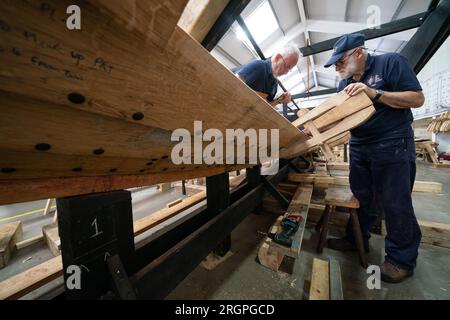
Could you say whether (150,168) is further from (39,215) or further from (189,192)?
(39,215)

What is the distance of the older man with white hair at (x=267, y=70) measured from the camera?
185 cm

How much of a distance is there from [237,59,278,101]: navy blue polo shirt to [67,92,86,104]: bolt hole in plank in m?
1.69

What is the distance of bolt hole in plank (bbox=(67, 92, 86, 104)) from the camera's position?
0.37m

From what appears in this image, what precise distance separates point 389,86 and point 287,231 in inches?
52.8

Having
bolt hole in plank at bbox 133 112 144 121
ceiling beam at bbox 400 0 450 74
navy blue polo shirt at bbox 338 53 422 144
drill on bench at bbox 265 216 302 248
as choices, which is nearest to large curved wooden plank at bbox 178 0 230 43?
bolt hole in plank at bbox 133 112 144 121

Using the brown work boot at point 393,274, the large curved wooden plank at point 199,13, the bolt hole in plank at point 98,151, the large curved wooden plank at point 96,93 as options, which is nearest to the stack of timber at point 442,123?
the brown work boot at point 393,274

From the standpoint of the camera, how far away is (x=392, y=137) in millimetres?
1362

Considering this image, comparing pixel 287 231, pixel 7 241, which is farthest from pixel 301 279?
pixel 7 241

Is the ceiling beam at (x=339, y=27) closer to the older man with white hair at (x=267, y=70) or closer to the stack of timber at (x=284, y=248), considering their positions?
the older man with white hair at (x=267, y=70)

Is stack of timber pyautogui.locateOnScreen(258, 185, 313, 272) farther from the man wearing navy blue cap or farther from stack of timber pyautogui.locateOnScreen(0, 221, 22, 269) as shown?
stack of timber pyautogui.locateOnScreen(0, 221, 22, 269)

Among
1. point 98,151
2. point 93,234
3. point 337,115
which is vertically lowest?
point 93,234

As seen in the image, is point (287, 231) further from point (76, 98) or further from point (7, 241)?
point (7, 241)

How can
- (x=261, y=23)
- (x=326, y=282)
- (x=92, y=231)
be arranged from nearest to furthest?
(x=92, y=231) → (x=326, y=282) → (x=261, y=23)

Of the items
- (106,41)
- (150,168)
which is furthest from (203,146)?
(106,41)
